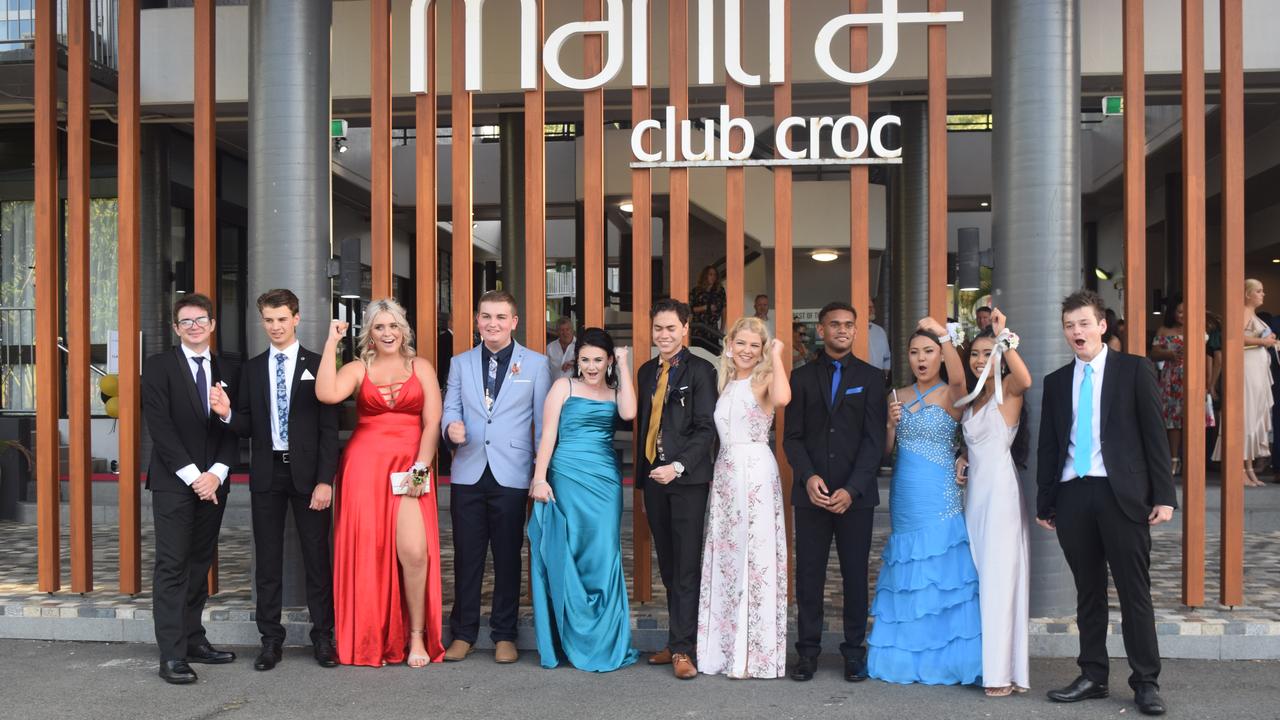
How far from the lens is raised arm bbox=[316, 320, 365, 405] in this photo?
525cm

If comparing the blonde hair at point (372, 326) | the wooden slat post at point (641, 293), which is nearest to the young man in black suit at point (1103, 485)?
the wooden slat post at point (641, 293)

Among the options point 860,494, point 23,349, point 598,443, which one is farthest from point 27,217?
point 860,494

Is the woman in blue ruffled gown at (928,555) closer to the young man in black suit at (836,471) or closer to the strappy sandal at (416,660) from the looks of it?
the young man in black suit at (836,471)

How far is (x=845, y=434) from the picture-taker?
506 cm

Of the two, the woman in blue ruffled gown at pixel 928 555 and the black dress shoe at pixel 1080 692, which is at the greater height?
the woman in blue ruffled gown at pixel 928 555

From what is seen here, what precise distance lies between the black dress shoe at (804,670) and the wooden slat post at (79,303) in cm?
423

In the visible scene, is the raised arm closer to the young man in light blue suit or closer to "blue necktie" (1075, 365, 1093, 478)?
the young man in light blue suit

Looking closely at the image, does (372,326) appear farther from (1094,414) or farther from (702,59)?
(1094,414)

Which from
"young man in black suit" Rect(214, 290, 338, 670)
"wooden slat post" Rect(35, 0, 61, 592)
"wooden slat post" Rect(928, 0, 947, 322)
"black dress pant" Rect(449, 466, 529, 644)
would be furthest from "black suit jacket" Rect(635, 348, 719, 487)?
"wooden slat post" Rect(35, 0, 61, 592)

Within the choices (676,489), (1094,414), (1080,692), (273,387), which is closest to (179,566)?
(273,387)

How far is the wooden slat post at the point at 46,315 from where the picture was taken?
6.57 meters

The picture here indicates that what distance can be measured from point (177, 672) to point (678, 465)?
2.51 m

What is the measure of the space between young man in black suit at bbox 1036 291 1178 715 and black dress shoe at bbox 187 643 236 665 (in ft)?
12.8

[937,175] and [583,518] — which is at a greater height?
[937,175]
